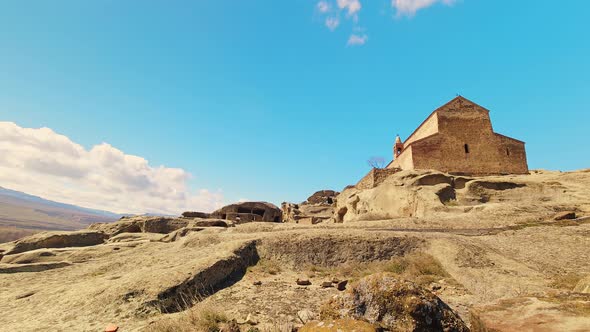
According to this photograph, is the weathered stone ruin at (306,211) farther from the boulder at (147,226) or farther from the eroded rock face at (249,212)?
the boulder at (147,226)

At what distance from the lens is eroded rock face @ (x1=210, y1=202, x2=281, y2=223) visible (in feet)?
106

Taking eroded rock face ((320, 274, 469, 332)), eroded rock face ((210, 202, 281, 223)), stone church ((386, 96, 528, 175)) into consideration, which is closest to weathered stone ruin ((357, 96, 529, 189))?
stone church ((386, 96, 528, 175))

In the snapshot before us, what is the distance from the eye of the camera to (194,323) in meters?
4.96

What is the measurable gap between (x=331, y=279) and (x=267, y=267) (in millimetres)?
1906

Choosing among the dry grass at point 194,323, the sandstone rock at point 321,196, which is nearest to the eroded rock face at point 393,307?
the dry grass at point 194,323

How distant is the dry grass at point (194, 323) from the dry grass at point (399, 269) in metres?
3.68

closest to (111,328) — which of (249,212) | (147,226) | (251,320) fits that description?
(251,320)

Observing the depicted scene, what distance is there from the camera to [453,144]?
27.5m

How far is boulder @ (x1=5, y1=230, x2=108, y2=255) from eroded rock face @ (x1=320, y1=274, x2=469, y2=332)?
55.8 ft

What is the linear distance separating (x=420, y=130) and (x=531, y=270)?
2711cm

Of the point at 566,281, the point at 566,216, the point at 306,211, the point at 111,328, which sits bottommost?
the point at 111,328

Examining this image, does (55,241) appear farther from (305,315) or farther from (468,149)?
(468,149)

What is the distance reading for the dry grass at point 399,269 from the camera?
7.89 m

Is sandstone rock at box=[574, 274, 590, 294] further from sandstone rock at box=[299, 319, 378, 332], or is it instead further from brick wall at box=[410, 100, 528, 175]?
brick wall at box=[410, 100, 528, 175]
